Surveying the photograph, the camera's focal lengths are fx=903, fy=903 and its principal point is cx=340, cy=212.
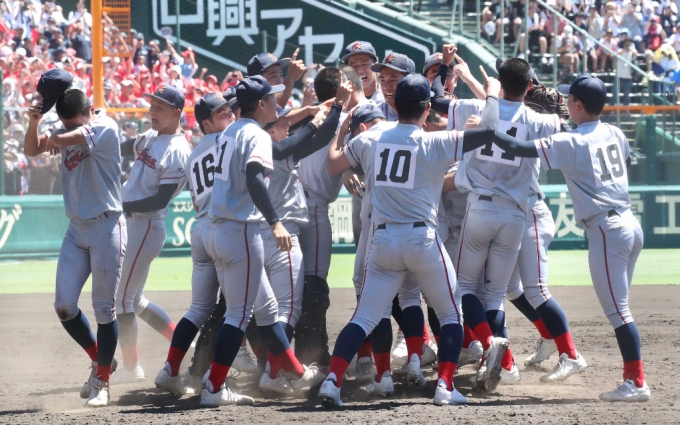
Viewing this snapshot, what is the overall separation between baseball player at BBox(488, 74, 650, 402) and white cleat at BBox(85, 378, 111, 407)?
9.35 ft

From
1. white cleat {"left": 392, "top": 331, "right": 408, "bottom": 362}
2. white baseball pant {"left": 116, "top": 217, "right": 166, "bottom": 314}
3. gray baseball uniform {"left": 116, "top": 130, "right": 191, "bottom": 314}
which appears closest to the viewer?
gray baseball uniform {"left": 116, "top": 130, "right": 191, "bottom": 314}

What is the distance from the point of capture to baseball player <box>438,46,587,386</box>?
18.8 feet

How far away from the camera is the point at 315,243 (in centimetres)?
630

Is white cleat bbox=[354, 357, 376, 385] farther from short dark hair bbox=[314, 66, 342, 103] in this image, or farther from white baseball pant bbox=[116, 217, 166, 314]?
short dark hair bbox=[314, 66, 342, 103]

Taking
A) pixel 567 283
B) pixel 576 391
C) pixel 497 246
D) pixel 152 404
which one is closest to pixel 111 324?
pixel 152 404

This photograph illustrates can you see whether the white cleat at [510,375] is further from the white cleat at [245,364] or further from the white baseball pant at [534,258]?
the white cleat at [245,364]

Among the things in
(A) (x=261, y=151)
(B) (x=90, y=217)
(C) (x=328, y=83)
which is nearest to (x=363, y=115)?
(C) (x=328, y=83)

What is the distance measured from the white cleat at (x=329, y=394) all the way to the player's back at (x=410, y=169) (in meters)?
0.99

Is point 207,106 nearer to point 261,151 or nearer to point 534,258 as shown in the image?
point 261,151

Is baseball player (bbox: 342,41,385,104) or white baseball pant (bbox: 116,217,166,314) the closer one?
white baseball pant (bbox: 116,217,166,314)

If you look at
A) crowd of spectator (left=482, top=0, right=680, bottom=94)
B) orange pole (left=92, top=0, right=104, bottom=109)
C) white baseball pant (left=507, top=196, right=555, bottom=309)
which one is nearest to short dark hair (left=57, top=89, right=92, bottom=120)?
white baseball pant (left=507, top=196, right=555, bottom=309)

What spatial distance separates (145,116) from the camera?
14.4 metres

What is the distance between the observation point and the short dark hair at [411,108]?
17.4 feet

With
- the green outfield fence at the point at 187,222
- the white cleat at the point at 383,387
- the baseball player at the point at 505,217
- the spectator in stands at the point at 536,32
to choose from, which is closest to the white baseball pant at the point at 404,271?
the white cleat at the point at 383,387
